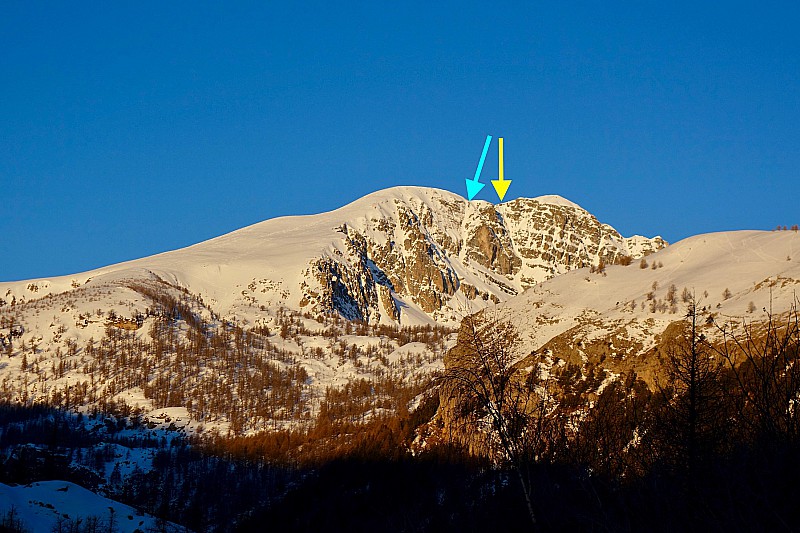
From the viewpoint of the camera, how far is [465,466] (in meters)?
56.0

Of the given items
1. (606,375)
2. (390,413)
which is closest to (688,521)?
(606,375)

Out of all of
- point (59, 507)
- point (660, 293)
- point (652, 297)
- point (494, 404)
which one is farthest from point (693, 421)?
point (59, 507)

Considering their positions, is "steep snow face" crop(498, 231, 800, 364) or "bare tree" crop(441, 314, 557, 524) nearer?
"bare tree" crop(441, 314, 557, 524)

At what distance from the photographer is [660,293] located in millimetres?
95438

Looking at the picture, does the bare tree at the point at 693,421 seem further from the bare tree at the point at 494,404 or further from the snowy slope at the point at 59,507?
the snowy slope at the point at 59,507

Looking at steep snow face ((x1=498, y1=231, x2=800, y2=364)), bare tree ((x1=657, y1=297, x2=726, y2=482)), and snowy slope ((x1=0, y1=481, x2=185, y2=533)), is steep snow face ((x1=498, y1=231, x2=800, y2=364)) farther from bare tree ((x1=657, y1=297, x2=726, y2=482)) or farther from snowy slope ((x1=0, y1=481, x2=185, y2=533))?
bare tree ((x1=657, y1=297, x2=726, y2=482))

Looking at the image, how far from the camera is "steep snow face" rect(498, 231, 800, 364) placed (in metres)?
86.9

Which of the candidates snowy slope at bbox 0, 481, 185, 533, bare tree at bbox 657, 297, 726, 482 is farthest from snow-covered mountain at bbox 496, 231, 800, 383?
bare tree at bbox 657, 297, 726, 482

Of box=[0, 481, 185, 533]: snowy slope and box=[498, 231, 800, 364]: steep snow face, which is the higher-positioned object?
box=[498, 231, 800, 364]: steep snow face

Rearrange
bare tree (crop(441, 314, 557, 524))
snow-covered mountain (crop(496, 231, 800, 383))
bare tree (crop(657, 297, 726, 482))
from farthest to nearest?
snow-covered mountain (crop(496, 231, 800, 383)) < bare tree (crop(657, 297, 726, 482)) < bare tree (crop(441, 314, 557, 524))

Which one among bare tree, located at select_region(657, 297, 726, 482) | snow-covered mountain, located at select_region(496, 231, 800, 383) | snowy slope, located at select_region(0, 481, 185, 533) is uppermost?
snow-covered mountain, located at select_region(496, 231, 800, 383)

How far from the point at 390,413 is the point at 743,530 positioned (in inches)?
6972

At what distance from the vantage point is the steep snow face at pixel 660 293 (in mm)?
86938

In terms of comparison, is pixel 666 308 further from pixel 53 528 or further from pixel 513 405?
pixel 513 405
